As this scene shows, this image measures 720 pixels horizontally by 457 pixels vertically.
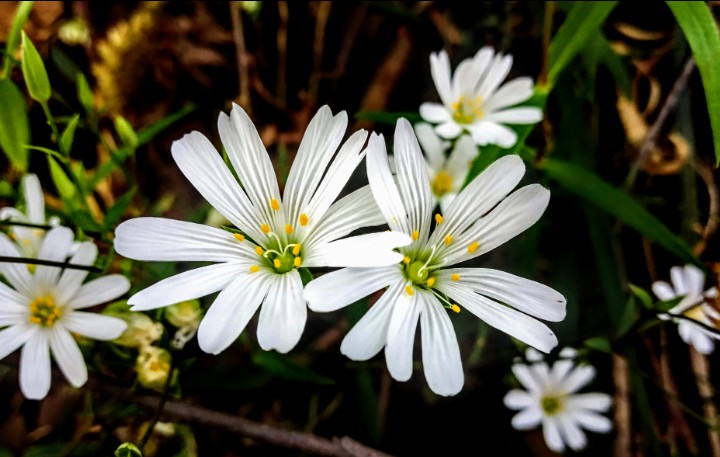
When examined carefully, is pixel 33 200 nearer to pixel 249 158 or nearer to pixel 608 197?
pixel 249 158

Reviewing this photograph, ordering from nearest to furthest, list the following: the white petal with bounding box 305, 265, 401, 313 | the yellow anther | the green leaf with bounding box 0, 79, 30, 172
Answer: the white petal with bounding box 305, 265, 401, 313 < the yellow anther < the green leaf with bounding box 0, 79, 30, 172

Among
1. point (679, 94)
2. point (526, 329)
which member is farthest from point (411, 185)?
point (679, 94)

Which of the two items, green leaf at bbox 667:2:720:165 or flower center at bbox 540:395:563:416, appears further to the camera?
flower center at bbox 540:395:563:416

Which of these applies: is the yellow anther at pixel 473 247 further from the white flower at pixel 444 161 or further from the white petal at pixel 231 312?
the white flower at pixel 444 161

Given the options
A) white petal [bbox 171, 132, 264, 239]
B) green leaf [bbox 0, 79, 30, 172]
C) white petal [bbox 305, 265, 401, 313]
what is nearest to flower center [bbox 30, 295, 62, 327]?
green leaf [bbox 0, 79, 30, 172]

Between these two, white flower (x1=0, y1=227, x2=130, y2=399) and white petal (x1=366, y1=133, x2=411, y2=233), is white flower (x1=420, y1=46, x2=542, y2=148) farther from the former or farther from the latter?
white flower (x1=0, y1=227, x2=130, y2=399)

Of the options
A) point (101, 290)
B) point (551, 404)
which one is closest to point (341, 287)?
point (101, 290)

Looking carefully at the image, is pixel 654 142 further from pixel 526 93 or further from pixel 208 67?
pixel 208 67
